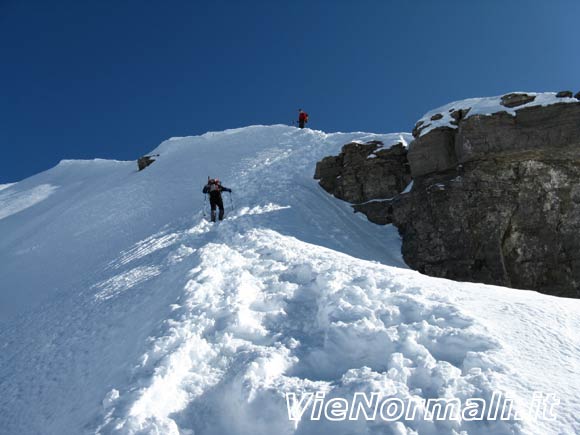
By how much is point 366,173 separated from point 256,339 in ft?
48.1

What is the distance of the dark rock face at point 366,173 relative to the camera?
66.5ft

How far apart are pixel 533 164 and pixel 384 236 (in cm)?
655

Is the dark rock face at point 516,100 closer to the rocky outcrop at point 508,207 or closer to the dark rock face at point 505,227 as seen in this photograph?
the rocky outcrop at point 508,207

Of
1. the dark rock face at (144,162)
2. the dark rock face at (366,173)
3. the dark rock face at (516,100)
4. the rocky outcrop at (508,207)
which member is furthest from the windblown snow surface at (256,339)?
the dark rock face at (144,162)

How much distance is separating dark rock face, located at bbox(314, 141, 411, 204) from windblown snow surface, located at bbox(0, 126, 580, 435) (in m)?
4.98

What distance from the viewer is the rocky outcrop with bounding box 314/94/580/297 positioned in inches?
602

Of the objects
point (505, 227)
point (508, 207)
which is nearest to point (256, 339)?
point (505, 227)

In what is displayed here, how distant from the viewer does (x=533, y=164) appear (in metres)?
16.5

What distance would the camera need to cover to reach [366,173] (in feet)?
67.9

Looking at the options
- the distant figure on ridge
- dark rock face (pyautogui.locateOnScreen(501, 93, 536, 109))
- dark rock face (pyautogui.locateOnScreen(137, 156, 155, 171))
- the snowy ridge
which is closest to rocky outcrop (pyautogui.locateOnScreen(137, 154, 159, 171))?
dark rock face (pyautogui.locateOnScreen(137, 156, 155, 171))

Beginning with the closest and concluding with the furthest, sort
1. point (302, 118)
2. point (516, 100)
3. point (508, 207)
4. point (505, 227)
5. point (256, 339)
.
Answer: point (256, 339)
point (505, 227)
point (508, 207)
point (516, 100)
point (302, 118)

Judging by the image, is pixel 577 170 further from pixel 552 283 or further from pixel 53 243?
pixel 53 243

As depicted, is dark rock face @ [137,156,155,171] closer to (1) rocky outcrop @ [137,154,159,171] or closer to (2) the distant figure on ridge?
(1) rocky outcrop @ [137,154,159,171]

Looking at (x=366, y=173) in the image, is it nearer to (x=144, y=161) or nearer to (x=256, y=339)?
(x=256, y=339)
